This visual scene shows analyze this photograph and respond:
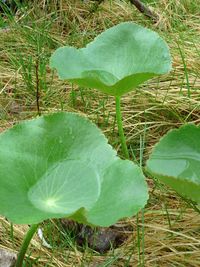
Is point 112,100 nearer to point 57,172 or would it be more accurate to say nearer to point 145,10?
point 145,10

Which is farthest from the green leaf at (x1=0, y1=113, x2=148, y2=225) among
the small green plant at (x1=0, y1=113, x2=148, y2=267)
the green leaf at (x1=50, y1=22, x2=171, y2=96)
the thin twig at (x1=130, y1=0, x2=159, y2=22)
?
the thin twig at (x1=130, y1=0, x2=159, y2=22)

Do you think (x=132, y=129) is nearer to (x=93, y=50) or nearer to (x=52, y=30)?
(x=93, y=50)

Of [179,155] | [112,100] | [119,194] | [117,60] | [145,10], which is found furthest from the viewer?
[145,10]

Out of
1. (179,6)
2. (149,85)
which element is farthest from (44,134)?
(179,6)

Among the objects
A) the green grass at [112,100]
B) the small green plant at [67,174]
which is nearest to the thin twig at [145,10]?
the green grass at [112,100]

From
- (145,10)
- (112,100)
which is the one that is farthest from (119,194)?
(145,10)

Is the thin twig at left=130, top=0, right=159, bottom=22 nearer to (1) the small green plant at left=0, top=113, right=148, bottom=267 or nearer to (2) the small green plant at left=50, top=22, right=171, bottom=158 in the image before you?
(2) the small green plant at left=50, top=22, right=171, bottom=158
